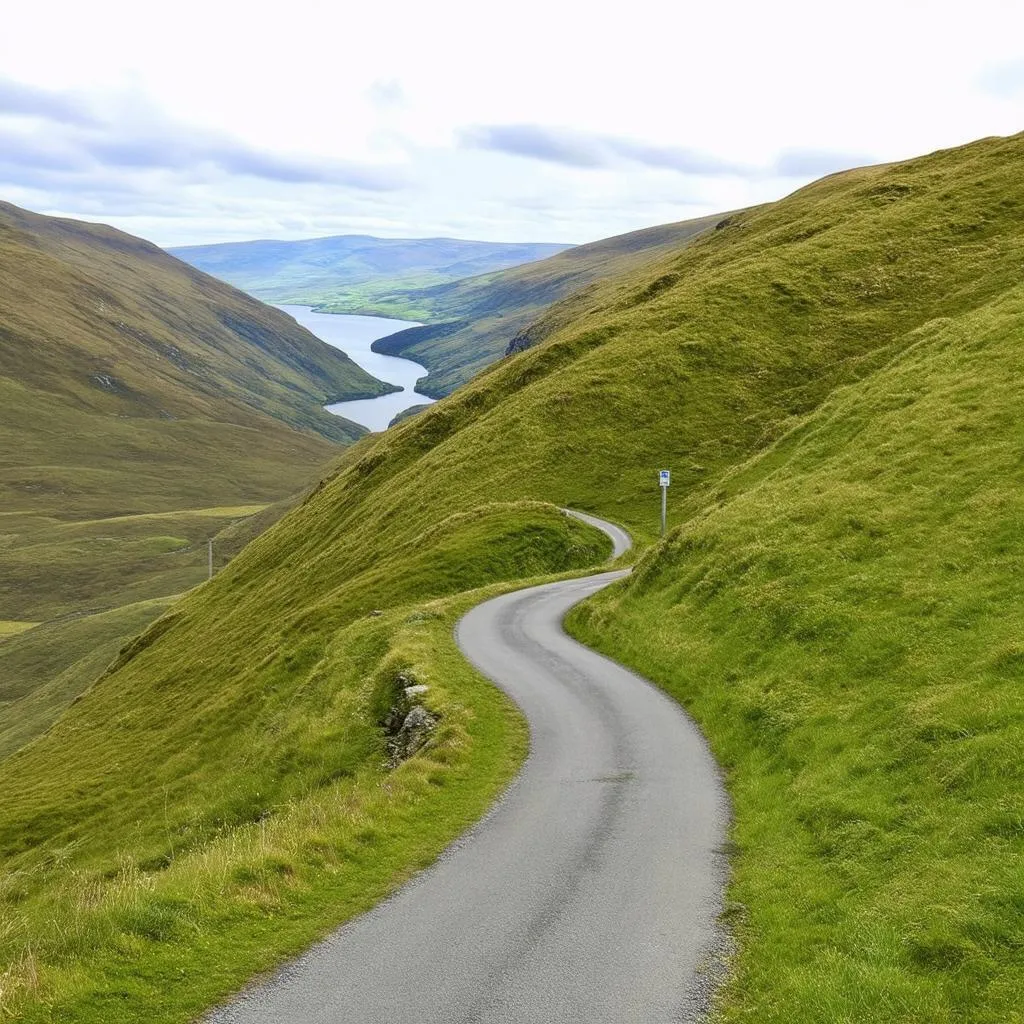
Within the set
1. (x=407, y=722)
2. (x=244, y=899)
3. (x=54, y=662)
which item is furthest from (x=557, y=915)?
(x=54, y=662)

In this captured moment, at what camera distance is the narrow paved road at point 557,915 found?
10898mm

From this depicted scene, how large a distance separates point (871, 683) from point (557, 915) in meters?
10.3

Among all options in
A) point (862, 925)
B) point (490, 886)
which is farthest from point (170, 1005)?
point (862, 925)

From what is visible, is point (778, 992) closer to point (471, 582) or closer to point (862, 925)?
point (862, 925)

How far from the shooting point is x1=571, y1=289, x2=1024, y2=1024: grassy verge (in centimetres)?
1096

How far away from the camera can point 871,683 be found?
19906 millimetres

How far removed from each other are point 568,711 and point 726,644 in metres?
5.08

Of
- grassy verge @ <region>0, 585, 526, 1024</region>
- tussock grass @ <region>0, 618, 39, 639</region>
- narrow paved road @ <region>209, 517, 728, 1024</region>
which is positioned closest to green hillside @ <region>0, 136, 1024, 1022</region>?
grassy verge @ <region>0, 585, 526, 1024</region>

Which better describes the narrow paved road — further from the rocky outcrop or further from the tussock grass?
the tussock grass

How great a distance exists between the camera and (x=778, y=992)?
35.1 ft

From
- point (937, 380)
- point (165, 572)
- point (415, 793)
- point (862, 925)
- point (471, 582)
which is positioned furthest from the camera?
point (165, 572)

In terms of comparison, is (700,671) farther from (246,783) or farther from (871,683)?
(246,783)

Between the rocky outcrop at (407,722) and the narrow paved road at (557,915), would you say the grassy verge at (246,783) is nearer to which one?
the rocky outcrop at (407,722)

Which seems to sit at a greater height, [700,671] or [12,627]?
[700,671]
